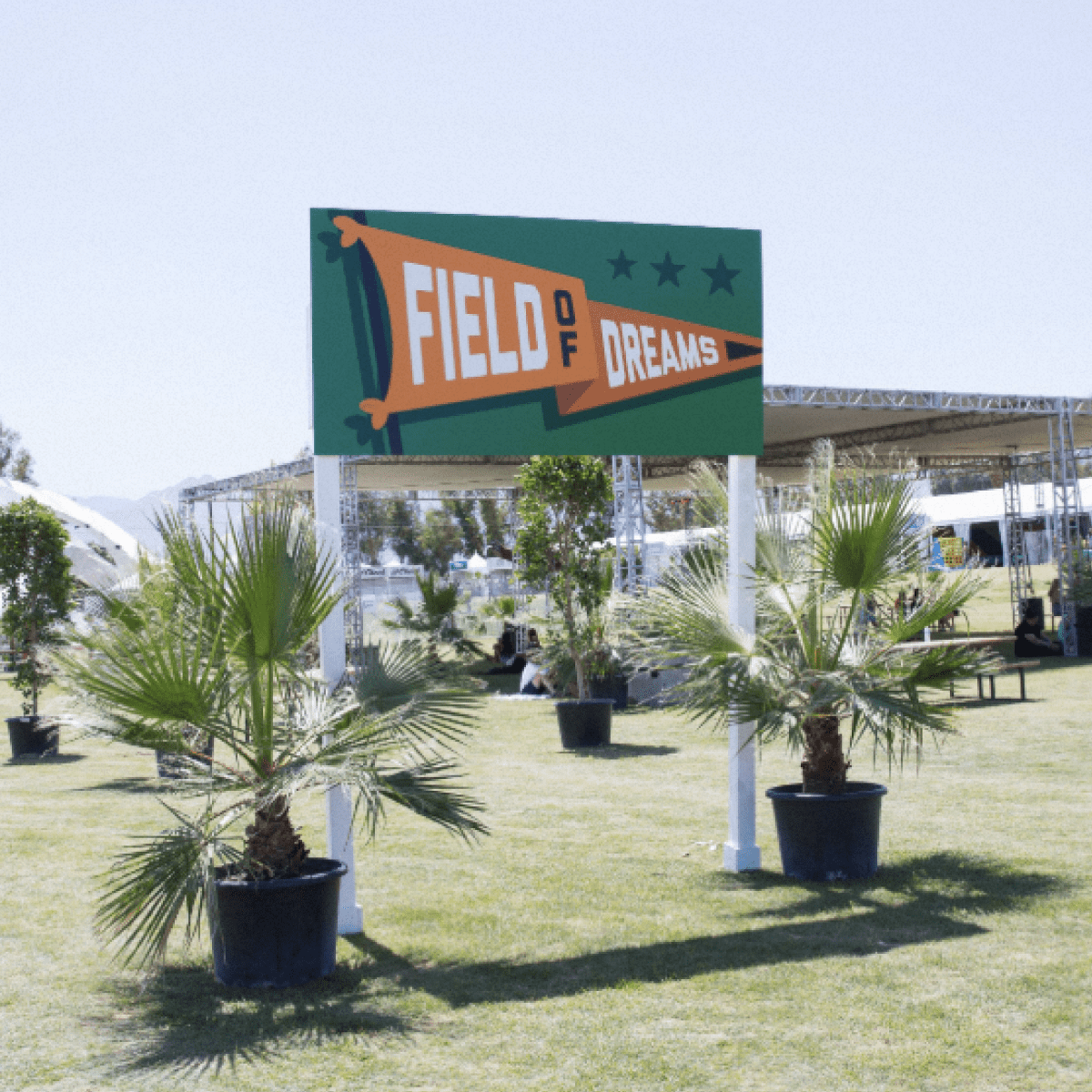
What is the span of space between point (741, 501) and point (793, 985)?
259 centimetres

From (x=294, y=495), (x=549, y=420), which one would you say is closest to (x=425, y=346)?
(x=549, y=420)

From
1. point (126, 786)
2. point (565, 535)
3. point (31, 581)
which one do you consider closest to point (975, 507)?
point (565, 535)

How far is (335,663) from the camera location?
5.12 meters

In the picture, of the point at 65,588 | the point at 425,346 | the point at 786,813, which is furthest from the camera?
the point at 65,588

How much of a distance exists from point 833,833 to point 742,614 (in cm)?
114

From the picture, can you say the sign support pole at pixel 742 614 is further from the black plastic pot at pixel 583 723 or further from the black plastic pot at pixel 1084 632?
the black plastic pot at pixel 1084 632

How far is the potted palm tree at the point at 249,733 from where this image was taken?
4.16 metres

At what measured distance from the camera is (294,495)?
4.72 meters

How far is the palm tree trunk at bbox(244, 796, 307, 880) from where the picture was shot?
4.49 meters

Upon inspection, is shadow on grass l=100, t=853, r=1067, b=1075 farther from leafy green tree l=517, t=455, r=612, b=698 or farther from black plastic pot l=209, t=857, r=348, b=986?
leafy green tree l=517, t=455, r=612, b=698

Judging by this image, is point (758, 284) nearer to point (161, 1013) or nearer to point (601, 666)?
point (161, 1013)

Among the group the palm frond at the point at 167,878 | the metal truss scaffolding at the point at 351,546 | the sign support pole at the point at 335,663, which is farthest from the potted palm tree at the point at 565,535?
the palm frond at the point at 167,878

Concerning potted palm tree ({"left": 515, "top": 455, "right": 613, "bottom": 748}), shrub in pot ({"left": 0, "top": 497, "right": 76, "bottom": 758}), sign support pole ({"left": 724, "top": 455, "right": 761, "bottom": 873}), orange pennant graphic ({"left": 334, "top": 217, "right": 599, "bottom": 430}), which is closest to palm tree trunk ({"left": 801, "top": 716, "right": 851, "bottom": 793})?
sign support pole ({"left": 724, "top": 455, "right": 761, "bottom": 873})

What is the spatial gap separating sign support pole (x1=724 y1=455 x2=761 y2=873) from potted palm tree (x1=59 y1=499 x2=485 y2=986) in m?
1.90
